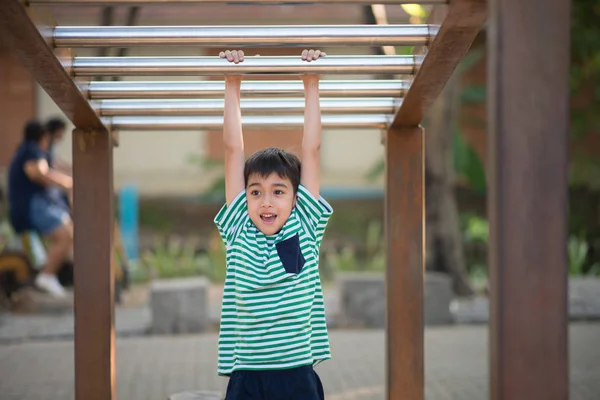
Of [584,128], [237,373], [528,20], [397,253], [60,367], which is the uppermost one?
[584,128]

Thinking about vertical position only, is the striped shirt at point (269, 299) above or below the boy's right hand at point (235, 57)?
below

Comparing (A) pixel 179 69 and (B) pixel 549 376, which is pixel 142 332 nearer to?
(A) pixel 179 69

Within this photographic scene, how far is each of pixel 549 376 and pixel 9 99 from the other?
49.1ft

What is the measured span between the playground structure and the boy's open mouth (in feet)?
1.43

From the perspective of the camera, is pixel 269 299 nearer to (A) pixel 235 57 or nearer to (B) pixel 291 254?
(B) pixel 291 254

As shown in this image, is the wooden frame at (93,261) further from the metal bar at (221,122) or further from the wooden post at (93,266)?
the metal bar at (221,122)

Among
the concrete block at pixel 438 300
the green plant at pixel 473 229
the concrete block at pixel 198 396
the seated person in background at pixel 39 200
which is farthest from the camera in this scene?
the green plant at pixel 473 229

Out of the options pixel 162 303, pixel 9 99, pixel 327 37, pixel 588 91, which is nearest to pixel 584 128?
pixel 588 91

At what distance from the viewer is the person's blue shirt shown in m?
8.88

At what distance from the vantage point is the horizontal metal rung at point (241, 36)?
9.14ft

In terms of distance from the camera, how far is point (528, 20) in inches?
75.8

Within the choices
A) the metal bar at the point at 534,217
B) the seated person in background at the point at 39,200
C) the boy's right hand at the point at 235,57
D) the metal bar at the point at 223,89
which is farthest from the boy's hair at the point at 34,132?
the metal bar at the point at 534,217

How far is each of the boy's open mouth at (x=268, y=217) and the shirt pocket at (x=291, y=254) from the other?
80 millimetres

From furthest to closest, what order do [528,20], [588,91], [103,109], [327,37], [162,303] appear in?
[588,91], [162,303], [103,109], [327,37], [528,20]
